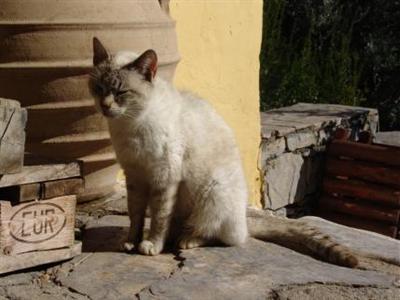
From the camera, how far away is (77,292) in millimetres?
2645

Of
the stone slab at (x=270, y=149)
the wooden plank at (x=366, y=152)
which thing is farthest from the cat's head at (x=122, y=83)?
the wooden plank at (x=366, y=152)

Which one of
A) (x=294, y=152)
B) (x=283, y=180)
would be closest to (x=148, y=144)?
(x=283, y=180)

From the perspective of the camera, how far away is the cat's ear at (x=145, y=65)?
2.85 meters

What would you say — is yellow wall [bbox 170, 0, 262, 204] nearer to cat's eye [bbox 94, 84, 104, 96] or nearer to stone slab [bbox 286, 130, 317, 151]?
stone slab [bbox 286, 130, 317, 151]

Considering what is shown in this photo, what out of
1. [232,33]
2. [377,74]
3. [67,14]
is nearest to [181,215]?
[67,14]

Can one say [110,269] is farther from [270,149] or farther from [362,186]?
[362,186]

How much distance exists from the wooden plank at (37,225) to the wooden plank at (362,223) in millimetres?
3147

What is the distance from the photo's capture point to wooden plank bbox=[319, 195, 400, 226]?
5477 millimetres

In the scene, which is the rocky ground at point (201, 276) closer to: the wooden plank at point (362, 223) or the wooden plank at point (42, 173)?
the wooden plank at point (42, 173)

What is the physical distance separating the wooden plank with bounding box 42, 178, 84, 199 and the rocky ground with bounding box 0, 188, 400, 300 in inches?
10.8

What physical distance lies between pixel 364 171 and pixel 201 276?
2.98m

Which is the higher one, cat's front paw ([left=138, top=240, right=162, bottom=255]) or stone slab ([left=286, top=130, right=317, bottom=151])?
stone slab ([left=286, top=130, right=317, bottom=151])

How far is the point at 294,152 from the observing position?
551 cm

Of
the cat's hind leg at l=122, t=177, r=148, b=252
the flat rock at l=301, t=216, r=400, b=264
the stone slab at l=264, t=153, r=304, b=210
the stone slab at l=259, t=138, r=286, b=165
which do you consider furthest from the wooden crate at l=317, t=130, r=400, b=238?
the cat's hind leg at l=122, t=177, r=148, b=252
